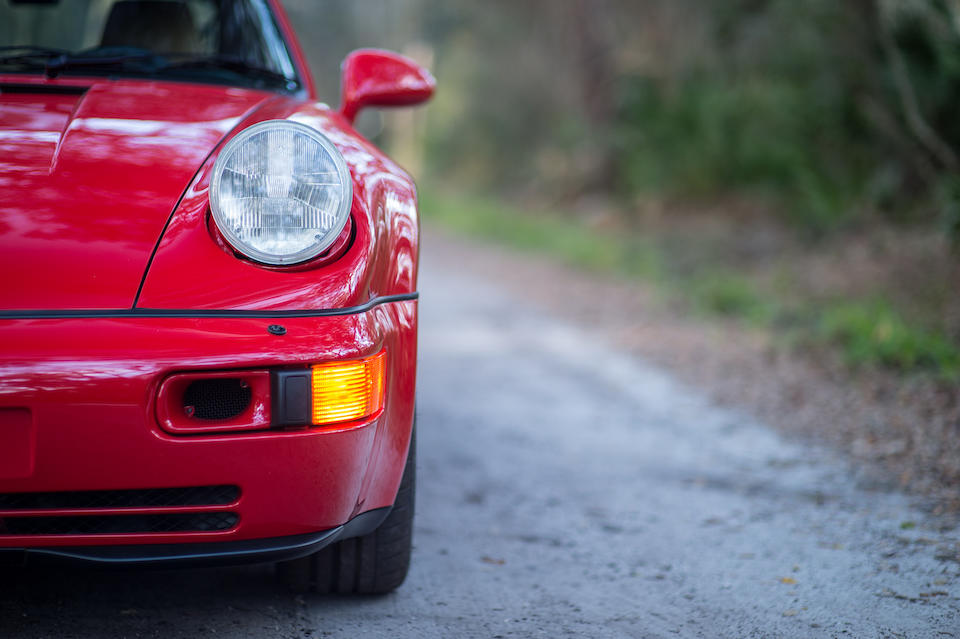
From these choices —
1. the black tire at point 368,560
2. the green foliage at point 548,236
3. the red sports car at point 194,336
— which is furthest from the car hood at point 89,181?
the green foliage at point 548,236

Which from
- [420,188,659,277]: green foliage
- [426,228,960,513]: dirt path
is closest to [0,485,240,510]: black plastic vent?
[426,228,960,513]: dirt path

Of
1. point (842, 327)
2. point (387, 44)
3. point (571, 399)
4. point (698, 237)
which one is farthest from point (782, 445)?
point (387, 44)

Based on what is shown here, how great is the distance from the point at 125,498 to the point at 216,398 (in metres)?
0.25

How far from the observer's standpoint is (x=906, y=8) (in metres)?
5.78

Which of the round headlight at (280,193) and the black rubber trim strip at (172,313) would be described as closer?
the black rubber trim strip at (172,313)

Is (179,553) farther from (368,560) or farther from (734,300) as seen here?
(734,300)

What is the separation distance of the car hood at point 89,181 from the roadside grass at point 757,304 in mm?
3710

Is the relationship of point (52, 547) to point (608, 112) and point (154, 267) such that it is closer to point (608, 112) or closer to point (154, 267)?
point (154, 267)

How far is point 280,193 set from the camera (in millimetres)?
1812

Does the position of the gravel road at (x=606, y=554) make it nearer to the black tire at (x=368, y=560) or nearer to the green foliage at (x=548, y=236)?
the black tire at (x=368, y=560)

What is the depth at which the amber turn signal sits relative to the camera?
1681 millimetres

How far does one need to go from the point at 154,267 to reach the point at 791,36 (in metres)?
8.59

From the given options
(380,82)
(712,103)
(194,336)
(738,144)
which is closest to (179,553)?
(194,336)

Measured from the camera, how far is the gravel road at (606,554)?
2.05m
